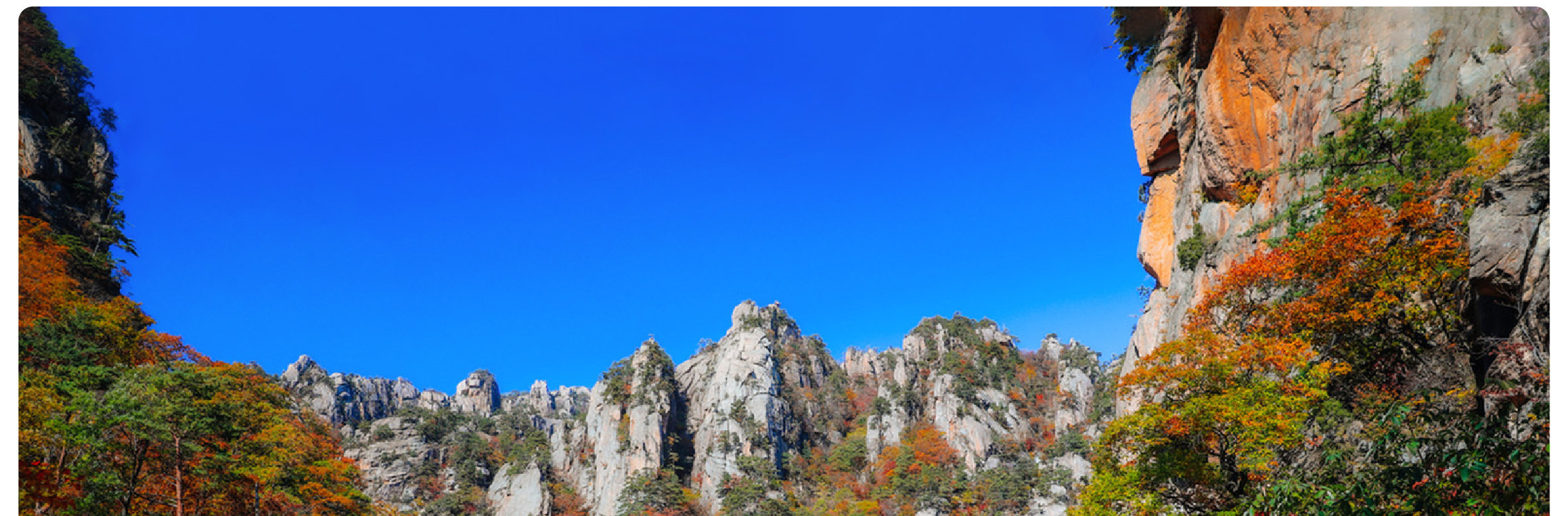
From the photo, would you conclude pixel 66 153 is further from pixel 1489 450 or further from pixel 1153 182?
pixel 1153 182

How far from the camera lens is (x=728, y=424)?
5544 centimetres

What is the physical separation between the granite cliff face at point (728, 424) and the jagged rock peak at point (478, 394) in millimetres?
21073

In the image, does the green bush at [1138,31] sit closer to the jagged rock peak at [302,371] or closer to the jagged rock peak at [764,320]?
the jagged rock peak at [764,320]

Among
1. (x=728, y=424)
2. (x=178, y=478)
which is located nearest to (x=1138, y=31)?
(x=178, y=478)

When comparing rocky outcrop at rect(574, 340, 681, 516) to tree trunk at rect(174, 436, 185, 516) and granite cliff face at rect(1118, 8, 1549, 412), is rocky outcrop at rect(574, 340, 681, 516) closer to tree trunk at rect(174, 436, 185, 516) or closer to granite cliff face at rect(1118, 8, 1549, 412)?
tree trunk at rect(174, 436, 185, 516)

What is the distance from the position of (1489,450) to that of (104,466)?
18.3m

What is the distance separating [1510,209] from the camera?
20.3 feet

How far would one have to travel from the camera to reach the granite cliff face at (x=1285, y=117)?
6340 millimetres

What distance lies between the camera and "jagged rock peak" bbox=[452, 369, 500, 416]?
9169cm

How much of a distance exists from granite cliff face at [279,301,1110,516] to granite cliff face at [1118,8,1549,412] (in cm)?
2390

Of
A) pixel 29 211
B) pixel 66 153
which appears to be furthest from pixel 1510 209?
pixel 66 153

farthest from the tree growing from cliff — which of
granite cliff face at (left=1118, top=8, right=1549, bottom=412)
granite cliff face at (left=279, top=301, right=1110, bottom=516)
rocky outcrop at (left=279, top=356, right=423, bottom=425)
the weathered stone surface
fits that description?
rocky outcrop at (left=279, top=356, right=423, bottom=425)

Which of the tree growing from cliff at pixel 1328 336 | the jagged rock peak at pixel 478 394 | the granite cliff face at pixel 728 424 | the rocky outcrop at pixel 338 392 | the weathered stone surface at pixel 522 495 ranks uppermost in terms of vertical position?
the jagged rock peak at pixel 478 394

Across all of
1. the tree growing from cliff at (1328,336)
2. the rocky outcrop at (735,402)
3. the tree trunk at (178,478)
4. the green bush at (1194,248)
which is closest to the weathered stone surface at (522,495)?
the rocky outcrop at (735,402)
